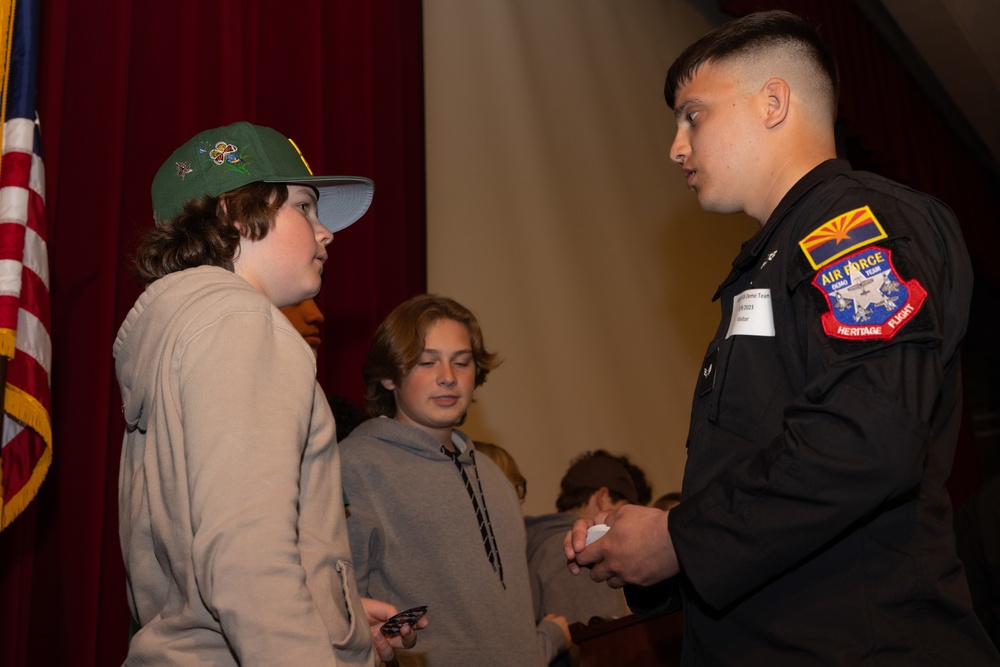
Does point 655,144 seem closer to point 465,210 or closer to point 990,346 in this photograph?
point 465,210

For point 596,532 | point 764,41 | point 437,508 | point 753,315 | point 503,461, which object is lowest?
point 503,461

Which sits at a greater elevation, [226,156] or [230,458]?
[226,156]

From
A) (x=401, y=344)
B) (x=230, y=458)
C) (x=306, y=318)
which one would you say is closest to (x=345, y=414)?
(x=306, y=318)

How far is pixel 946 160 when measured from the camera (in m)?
6.83

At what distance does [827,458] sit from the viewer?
121 centimetres

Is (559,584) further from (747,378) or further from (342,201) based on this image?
(747,378)

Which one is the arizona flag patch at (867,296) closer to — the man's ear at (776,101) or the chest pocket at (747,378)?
the chest pocket at (747,378)

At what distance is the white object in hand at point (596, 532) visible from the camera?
151cm

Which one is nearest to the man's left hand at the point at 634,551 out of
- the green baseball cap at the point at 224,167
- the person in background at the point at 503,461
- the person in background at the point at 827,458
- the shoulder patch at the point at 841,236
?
the person in background at the point at 827,458

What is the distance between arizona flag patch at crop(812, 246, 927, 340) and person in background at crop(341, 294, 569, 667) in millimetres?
1294

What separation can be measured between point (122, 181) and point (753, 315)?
212 cm

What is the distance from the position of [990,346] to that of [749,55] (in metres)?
7.22

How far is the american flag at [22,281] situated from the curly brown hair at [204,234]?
0.68 metres

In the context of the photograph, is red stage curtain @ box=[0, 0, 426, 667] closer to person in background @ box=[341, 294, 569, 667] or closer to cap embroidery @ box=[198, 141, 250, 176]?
person in background @ box=[341, 294, 569, 667]
